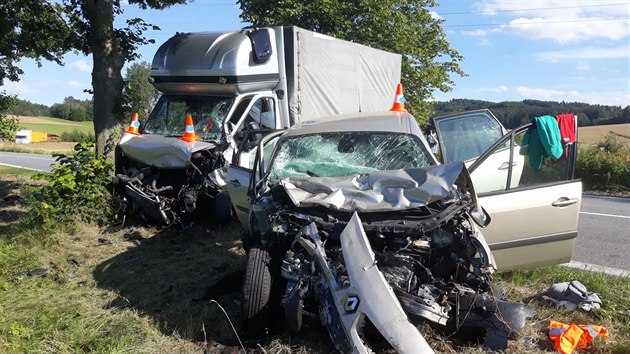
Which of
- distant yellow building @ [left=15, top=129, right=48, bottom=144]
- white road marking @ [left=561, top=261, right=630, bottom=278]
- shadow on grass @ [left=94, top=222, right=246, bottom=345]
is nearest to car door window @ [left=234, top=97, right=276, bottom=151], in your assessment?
shadow on grass @ [left=94, top=222, right=246, bottom=345]

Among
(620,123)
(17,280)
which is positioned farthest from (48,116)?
(17,280)

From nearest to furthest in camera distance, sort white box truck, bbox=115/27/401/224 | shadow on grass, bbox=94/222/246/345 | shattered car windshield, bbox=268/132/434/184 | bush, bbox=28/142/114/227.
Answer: shadow on grass, bbox=94/222/246/345, shattered car windshield, bbox=268/132/434/184, white box truck, bbox=115/27/401/224, bush, bbox=28/142/114/227

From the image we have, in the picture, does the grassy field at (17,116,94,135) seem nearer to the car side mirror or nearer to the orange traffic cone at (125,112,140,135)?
the orange traffic cone at (125,112,140,135)

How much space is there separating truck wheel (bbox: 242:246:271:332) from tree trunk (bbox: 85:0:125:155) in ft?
19.3

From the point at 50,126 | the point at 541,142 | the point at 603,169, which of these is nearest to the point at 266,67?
the point at 541,142

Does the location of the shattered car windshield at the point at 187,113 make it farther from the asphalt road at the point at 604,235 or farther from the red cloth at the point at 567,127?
the asphalt road at the point at 604,235

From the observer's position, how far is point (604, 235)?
758 centimetres

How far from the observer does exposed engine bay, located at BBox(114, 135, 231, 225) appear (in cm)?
662

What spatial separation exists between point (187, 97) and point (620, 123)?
25858 millimetres

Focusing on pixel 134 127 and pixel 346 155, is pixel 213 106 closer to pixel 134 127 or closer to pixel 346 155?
pixel 134 127

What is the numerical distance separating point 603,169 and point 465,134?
991cm

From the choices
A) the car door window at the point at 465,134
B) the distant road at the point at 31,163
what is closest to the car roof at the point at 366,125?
the car door window at the point at 465,134

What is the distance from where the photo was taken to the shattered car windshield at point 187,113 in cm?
720

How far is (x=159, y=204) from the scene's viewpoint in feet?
21.7
